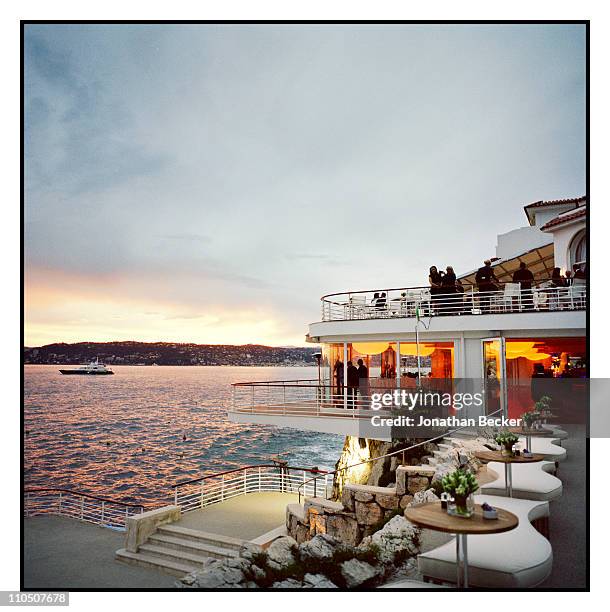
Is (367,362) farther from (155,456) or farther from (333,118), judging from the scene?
(155,456)

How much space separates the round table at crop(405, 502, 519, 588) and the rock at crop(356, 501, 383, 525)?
3470 millimetres

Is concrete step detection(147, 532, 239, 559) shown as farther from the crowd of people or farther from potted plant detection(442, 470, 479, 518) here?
the crowd of people

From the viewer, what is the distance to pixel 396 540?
18.4ft

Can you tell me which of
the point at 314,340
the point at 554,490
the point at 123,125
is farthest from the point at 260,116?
the point at 554,490

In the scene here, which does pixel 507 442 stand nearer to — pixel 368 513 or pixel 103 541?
pixel 368 513

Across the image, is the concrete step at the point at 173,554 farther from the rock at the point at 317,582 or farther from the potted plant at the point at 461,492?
the potted plant at the point at 461,492

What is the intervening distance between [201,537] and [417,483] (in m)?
3.85

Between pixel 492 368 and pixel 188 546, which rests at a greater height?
pixel 492 368

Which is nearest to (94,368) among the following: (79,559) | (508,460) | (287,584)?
(79,559)

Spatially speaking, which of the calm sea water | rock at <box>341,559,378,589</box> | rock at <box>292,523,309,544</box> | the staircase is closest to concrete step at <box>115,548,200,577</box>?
the staircase

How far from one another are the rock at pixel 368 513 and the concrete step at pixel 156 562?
2662 mm

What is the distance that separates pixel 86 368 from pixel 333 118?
80158 mm

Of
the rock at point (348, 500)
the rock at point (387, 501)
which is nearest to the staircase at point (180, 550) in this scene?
the rock at point (348, 500)

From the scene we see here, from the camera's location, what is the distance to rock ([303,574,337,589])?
468 centimetres
